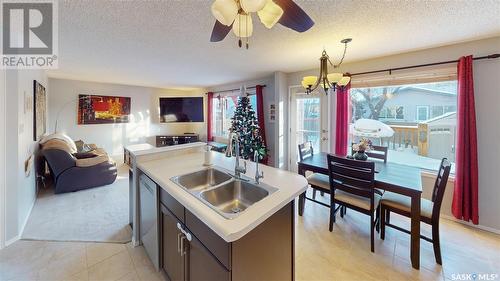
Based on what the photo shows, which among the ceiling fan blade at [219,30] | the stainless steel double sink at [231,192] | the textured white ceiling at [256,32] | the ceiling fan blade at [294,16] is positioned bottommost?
the stainless steel double sink at [231,192]

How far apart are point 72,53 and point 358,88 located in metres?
4.38

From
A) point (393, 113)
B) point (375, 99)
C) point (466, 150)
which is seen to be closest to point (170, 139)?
point (375, 99)

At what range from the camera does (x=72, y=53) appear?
2918 millimetres

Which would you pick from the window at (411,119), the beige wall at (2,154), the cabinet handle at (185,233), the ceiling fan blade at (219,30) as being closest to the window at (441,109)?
the window at (411,119)

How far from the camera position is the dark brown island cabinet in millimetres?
1021

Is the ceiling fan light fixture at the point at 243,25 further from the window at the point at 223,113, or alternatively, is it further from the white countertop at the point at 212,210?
the window at the point at 223,113

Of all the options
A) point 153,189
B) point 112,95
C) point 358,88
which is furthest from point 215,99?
point 153,189

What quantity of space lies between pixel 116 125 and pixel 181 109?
1.79m

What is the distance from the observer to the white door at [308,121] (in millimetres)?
3881

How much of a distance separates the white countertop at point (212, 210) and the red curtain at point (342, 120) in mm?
2205

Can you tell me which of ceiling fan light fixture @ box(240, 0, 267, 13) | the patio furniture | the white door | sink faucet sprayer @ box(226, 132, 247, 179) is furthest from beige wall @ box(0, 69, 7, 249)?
the patio furniture

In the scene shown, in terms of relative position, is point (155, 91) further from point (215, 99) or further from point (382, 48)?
point (382, 48)

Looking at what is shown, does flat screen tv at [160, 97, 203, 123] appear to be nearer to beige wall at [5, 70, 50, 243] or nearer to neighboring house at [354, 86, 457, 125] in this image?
beige wall at [5, 70, 50, 243]

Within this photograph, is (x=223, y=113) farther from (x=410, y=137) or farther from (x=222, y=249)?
(x=222, y=249)
